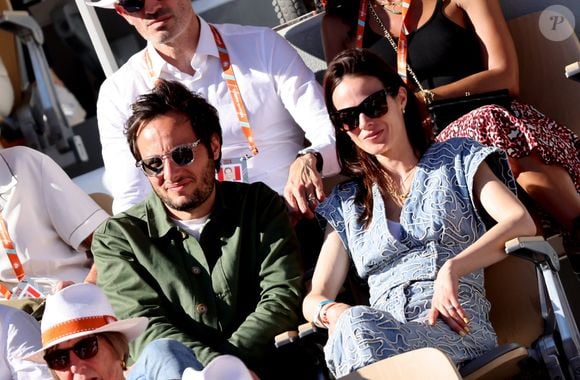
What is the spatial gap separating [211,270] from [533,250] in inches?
50.2

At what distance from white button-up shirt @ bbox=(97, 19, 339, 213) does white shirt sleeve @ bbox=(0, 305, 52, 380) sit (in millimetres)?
771

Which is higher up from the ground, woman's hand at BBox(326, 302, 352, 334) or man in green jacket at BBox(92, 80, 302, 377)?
man in green jacket at BBox(92, 80, 302, 377)

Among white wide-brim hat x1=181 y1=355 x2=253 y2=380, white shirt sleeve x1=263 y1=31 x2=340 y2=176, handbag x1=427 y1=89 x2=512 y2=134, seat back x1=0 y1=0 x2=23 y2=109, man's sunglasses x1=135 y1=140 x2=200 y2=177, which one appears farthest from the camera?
seat back x1=0 y1=0 x2=23 y2=109

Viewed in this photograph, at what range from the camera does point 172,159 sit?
4461mm

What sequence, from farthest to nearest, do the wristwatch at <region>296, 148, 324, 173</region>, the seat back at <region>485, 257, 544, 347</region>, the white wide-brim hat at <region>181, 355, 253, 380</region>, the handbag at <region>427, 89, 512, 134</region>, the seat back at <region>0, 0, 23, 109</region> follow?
the seat back at <region>0, 0, 23, 109</region>
the handbag at <region>427, 89, 512, 134</region>
the wristwatch at <region>296, 148, 324, 173</region>
the seat back at <region>485, 257, 544, 347</region>
the white wide-brim hat at <region>181, 355, 253, 380</region>

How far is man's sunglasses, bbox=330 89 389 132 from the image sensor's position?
13.8 ft

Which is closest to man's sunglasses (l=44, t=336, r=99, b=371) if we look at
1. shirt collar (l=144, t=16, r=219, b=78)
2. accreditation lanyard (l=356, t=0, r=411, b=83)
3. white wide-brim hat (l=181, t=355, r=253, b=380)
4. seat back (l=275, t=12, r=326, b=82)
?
white wide-brim hat (l=181, t=355, r=253, b=380)

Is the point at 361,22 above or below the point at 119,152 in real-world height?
above

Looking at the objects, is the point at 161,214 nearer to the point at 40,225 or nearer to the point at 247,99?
the point at 247,99

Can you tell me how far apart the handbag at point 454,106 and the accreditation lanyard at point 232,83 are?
32.0 inches

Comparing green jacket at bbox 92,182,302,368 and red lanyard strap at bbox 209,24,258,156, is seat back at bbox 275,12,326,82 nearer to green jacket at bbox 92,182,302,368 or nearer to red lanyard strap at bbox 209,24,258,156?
red lanyard strap at bbox 209,24,258,156

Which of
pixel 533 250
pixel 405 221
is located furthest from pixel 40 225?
pixel 533 250

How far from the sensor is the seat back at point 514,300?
3.99 m

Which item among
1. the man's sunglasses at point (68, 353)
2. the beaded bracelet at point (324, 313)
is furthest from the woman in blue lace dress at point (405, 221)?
the man's sunglasses at point (68, 353)
